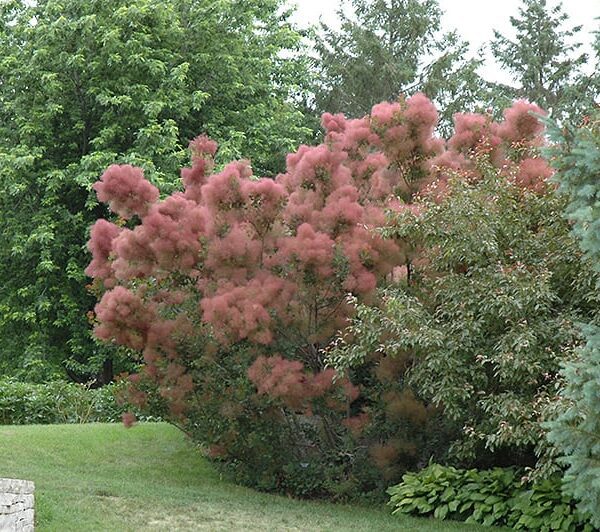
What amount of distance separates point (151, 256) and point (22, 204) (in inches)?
406

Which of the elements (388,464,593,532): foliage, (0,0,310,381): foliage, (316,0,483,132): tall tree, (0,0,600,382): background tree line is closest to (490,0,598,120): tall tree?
(316,0,483,132): tall tree

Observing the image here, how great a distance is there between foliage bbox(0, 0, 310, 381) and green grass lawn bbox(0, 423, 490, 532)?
588cm

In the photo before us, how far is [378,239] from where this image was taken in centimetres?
1008

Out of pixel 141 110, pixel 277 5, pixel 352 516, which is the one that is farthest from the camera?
pixel 277 5

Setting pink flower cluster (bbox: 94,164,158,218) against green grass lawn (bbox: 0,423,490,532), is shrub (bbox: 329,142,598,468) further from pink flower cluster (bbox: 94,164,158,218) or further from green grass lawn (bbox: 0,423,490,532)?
pink flower cluster (bbox: 94,164,158,218)

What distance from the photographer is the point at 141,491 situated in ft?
31.8

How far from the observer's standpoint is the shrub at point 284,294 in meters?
9.98

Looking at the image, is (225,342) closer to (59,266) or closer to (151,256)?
(151,256)

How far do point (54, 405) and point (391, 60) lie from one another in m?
15.6

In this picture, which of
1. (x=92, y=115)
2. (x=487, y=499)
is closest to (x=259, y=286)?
(x=487, y=499)

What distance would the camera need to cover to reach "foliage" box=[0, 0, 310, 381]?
60.0ft

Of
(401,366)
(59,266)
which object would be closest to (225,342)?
(401,366)

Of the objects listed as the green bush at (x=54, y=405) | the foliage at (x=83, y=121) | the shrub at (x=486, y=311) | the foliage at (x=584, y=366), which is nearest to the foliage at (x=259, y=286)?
the shrub at (x=486, y=311)

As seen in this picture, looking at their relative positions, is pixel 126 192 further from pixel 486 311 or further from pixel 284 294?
pixel 486 311
